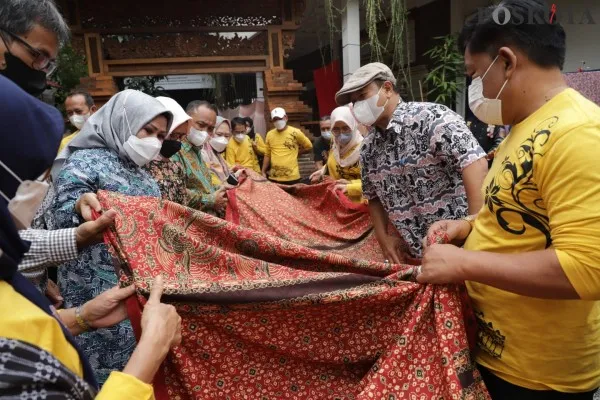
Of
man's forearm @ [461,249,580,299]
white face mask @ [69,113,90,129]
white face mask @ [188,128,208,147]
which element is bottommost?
white face mask @ [188,128,208,147]

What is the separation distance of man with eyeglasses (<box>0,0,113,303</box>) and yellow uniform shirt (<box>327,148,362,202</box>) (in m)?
2.26

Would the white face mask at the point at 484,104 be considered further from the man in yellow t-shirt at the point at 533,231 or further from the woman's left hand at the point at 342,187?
the woman's left hand at the point at 342,187

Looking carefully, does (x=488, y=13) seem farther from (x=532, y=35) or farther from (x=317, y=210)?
(x=317, y=210)

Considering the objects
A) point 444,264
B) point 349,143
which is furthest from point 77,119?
point 444,264

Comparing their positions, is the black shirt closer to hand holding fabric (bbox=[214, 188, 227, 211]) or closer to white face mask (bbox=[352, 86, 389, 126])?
hand holding fabric (bbox=[214, 188, 227, 211])

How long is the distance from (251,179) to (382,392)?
3117mm

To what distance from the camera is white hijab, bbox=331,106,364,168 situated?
3.92 metres

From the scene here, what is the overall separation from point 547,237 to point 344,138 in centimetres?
296

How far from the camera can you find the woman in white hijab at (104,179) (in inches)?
74.6

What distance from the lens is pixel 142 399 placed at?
2.98 feet

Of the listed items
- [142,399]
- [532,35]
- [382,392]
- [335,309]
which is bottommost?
[382,392]

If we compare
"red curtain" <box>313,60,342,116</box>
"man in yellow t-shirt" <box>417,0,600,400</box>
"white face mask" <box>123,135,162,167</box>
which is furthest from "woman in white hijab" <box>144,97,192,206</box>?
"red curtain" <box>313,60,342,116</box>

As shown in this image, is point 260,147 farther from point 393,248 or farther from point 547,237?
point 547,237

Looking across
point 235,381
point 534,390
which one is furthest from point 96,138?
point 534,390
